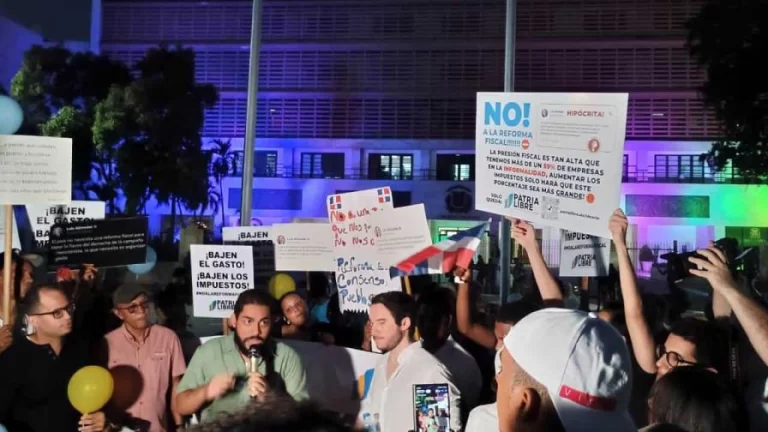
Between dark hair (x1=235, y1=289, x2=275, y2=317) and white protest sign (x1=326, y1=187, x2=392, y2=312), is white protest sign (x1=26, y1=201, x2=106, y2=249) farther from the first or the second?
dark hair (x1=235, y1=289, x2=275, y2=317)

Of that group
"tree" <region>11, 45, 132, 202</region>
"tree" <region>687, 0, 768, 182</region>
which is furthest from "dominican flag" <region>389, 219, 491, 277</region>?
"tree" <region>11, 45, 132, 202</region>

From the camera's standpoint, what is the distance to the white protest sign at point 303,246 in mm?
6352

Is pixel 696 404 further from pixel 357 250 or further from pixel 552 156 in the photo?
pixel 357 250

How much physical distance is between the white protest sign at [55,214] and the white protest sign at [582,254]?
388cm

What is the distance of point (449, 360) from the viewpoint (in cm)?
409

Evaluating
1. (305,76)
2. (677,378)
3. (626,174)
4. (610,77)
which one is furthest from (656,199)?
(677,378)

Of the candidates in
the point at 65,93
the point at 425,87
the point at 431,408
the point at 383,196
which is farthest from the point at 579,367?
the point at 425,87

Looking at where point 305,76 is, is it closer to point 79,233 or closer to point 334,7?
point 334,7

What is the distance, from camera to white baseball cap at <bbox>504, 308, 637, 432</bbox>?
1702 mm

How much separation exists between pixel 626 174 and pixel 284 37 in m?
19.6

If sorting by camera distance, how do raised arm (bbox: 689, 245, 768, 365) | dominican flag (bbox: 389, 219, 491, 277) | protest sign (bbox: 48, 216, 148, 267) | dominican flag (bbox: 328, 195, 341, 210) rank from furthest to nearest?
protest sign (bbox: 48, 216, 148, 267)
dominican flag (bbox: 328, 195, 341, 210)
dominican flag (bbox: 389, 219, 491, 277)
raised arm (bbox: 689, 245, 768, 365)

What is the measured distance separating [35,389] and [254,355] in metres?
1.23

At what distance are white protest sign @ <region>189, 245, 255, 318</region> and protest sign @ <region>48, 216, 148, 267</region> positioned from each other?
83cm

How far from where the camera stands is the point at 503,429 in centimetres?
183
